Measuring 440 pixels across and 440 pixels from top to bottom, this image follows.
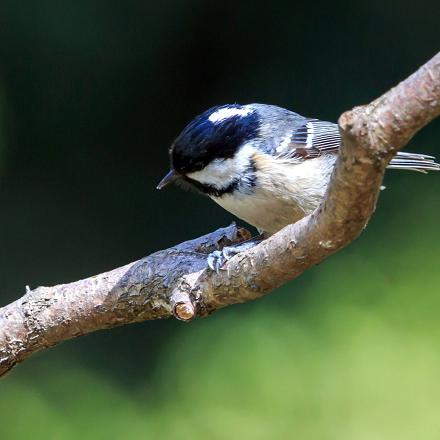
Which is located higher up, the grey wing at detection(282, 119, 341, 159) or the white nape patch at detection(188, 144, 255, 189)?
the grey wing at detection(282, 119, 341, 159)

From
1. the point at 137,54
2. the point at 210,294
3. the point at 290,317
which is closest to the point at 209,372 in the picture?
the point at 290,317

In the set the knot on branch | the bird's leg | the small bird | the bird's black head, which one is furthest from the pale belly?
the knot on branch

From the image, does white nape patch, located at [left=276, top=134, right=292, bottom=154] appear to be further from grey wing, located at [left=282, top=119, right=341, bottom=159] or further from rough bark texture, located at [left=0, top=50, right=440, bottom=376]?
rough bark texture, located at [left=0, top=50, right=440, bottom=376]

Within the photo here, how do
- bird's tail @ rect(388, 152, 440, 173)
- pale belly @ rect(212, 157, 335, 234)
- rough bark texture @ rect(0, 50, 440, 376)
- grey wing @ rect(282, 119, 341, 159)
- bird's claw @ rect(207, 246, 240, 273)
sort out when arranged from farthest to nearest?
bird's tail @ rect(388, 152, 440, 173)
grey wing @ rect(282, 119, 341, 159)
pale belly @ rect(212, 157, 335, 234)
bird's claw @ rect(207, 246, 240, 273)
rough bark texture @ rect(0, 50, 440, 376)

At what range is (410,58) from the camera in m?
3.52

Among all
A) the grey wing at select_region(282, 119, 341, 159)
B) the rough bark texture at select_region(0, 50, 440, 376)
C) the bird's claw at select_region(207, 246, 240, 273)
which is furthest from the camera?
the grey wing at select_region(282, 119, 341, 159)

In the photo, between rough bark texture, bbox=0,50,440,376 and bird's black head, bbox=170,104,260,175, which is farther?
bird's black head, bbox=170,104,260,175

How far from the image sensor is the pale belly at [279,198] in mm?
2275

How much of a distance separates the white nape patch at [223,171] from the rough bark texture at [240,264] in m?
0.12

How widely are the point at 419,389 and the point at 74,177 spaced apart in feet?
5.64

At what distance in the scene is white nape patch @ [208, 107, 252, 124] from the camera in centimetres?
232

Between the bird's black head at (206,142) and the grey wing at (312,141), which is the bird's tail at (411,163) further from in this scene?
the bird's black head at (206,142)

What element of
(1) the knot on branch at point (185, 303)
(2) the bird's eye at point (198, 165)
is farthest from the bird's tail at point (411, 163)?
(1) the knot on branch at point (185, 303)

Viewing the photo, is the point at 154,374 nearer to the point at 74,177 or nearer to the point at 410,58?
the point at 74,177
